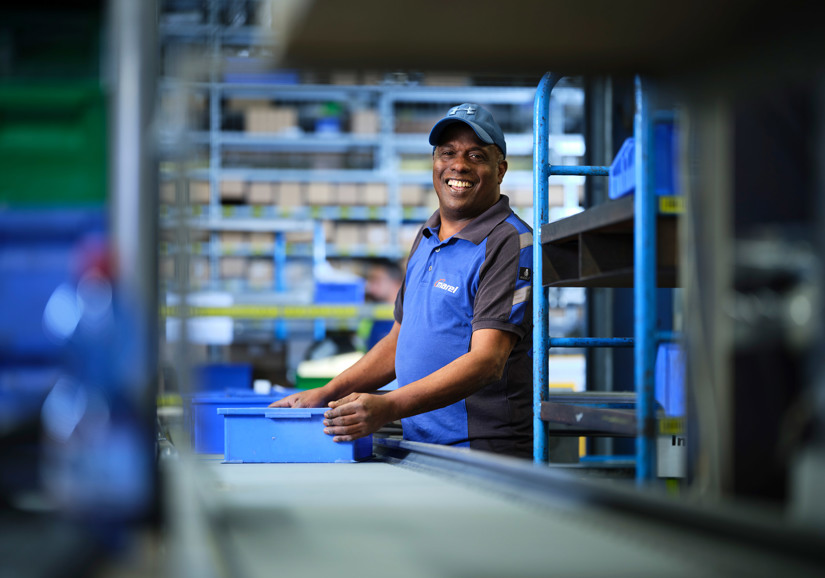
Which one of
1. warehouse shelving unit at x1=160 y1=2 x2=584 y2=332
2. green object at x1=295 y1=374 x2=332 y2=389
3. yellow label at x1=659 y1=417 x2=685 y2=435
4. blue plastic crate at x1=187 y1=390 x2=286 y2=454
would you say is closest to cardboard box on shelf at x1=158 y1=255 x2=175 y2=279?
yellow label at x1=659 y1=417 x2=685 y2=435

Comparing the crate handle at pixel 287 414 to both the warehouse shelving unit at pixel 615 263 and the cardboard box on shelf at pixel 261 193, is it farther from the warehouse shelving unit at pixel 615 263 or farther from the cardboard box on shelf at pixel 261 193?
the cardboard box on shelf at pixel 261 193

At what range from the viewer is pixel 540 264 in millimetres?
2656

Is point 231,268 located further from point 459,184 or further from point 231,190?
point 459,184

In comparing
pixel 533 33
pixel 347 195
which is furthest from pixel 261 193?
pixel 533 33

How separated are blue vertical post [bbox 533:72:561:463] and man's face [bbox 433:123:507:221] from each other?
0.45 metres

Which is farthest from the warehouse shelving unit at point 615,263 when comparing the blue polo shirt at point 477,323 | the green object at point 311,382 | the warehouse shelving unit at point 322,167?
the warehouse shelving unit at point 322,167

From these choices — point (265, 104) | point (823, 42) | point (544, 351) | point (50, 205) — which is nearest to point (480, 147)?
point (544, 351)

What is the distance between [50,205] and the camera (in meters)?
3.27

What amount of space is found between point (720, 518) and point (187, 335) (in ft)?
2.54

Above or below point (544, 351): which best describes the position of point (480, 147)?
above

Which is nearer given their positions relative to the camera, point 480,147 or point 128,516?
point 128,516

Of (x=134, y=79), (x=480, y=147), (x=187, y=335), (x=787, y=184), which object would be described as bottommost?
(x=187, y=335)

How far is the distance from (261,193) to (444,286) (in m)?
6.62

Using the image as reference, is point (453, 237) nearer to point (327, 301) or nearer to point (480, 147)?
point (480, 147)
